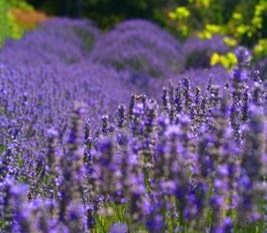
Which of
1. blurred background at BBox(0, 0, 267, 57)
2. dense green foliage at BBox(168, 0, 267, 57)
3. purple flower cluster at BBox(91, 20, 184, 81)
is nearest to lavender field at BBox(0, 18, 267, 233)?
purple flower cluster at BBox(91, 20, 184, 81)

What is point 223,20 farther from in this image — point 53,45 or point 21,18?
point 21,18

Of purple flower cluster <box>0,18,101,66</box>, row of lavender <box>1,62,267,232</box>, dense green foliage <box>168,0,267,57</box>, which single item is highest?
dense green foliage <box>168,0,267,57</box>

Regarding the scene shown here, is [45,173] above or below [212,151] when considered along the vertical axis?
below

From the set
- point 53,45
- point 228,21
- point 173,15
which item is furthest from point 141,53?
point 228,21

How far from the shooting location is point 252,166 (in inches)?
87.0

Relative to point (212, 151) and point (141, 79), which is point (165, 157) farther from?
point (141, 79)

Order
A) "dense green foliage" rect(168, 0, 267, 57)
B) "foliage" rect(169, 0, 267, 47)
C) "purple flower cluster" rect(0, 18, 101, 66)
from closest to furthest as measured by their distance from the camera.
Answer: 1. "purple flower cluster" rect(0, 18, 101, 66)
2. "dense green foliage" rect(168, 0, 267, 57)
3. "foliage" rect(169, 0, 267, 47)

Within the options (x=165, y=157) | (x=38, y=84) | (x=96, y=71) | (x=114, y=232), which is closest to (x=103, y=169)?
(x=165, y=157)

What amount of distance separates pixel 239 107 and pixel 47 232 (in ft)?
4.18

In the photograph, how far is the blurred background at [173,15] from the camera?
10.7 meters

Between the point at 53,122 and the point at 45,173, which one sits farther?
the point at 53,122

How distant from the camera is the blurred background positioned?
10688 mm

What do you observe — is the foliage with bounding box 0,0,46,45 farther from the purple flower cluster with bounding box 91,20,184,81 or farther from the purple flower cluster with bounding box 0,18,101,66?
the purple flower cluster with bounding box 91,20,184,81

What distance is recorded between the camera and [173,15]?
1123cm
